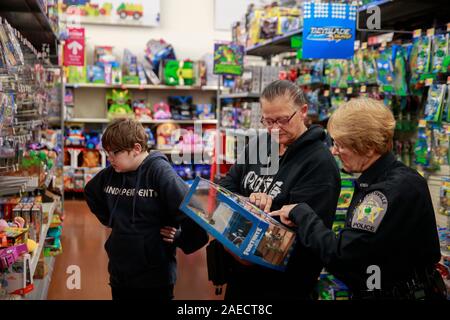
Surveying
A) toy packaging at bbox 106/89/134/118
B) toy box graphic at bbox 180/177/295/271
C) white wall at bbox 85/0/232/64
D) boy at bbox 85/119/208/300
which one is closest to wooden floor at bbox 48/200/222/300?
boy at bbox 85/119/208/300

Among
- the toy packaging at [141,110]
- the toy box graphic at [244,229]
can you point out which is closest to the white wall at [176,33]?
the toy packaging at [141,110]

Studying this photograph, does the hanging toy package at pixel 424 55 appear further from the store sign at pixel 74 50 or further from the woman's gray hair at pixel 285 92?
the store sign at pixel 74 50

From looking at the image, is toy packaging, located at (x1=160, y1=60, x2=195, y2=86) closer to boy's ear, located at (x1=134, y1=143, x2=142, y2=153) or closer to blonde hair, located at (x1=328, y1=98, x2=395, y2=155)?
boy's ear, located at (x1=134, y1=143, x2=142, y2=153)

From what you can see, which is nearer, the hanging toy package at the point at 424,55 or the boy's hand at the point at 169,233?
the boy's hand at the point at 169,233

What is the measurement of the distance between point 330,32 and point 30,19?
2.25m

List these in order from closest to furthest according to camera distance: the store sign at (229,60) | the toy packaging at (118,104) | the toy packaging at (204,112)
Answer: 1. the store sign at (229,60)
2. the toy packaging at (118,104)
3. the toy packaging at (204,112)

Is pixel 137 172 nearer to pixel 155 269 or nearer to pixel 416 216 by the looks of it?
pixel 155 269

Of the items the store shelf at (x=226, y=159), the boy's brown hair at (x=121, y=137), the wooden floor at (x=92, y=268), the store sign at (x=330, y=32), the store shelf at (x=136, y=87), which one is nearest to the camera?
the boy's brown hair at (x=121, y=137)

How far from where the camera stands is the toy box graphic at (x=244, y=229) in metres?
1.71

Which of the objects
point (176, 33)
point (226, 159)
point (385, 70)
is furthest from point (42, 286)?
point (176, 33)

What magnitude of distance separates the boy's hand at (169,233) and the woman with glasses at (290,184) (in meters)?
0.37

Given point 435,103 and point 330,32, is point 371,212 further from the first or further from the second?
point 330,32

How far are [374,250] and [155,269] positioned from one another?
3.73 feet

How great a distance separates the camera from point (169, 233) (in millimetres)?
2354
